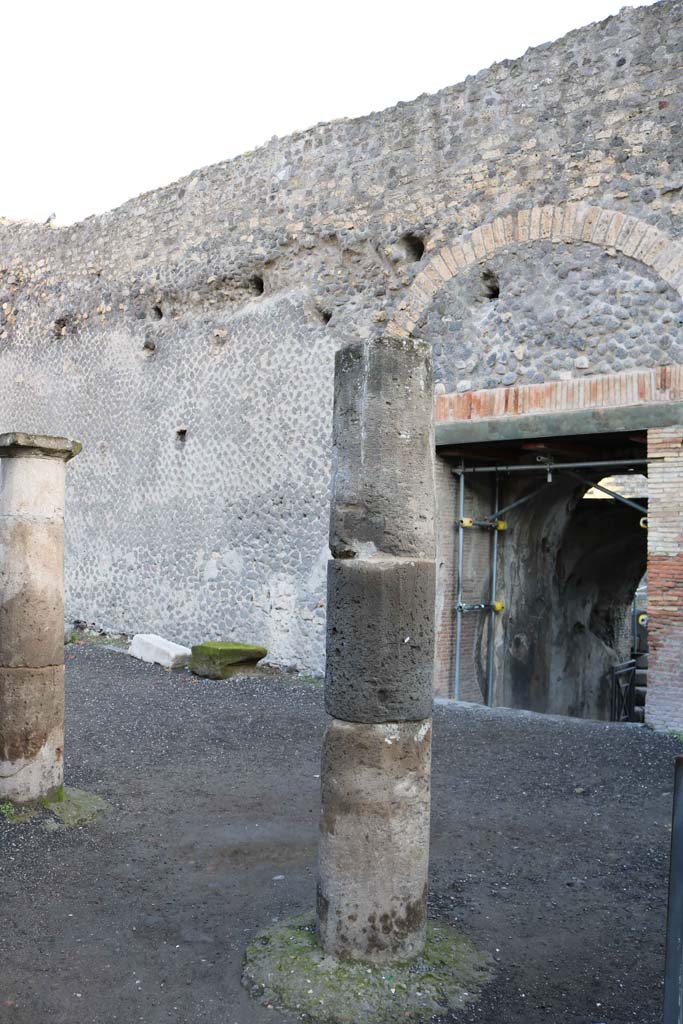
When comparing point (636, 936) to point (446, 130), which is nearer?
point (636, 936)

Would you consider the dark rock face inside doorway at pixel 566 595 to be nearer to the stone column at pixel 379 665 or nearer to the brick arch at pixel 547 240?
the brick arch at pixel 547 240

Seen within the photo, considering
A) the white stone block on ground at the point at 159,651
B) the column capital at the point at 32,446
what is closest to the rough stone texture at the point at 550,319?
the white stone block on ground at the point at 159,651

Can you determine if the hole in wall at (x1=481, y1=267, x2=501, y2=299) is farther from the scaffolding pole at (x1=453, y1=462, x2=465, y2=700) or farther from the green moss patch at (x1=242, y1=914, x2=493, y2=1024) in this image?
the green moss patch at (x1=242, y1=914, x2=493, y2=1024)

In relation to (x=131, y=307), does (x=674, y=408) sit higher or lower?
lower

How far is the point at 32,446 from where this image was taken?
5664 mm

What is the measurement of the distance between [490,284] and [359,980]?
757 centimetres

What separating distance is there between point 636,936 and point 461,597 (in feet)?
20.0

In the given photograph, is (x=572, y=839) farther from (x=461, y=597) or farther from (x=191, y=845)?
(x=461, y=597)

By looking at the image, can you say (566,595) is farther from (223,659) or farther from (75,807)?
(75,807)

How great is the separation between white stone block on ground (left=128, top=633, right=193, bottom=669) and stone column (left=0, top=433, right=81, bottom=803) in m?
5.44

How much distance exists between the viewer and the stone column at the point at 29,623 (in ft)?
18.4

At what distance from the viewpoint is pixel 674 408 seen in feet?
27.0

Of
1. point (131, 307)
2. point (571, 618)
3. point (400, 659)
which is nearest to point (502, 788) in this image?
point (400, 659)

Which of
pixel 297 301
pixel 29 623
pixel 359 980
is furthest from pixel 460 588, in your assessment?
pixel 359 980
